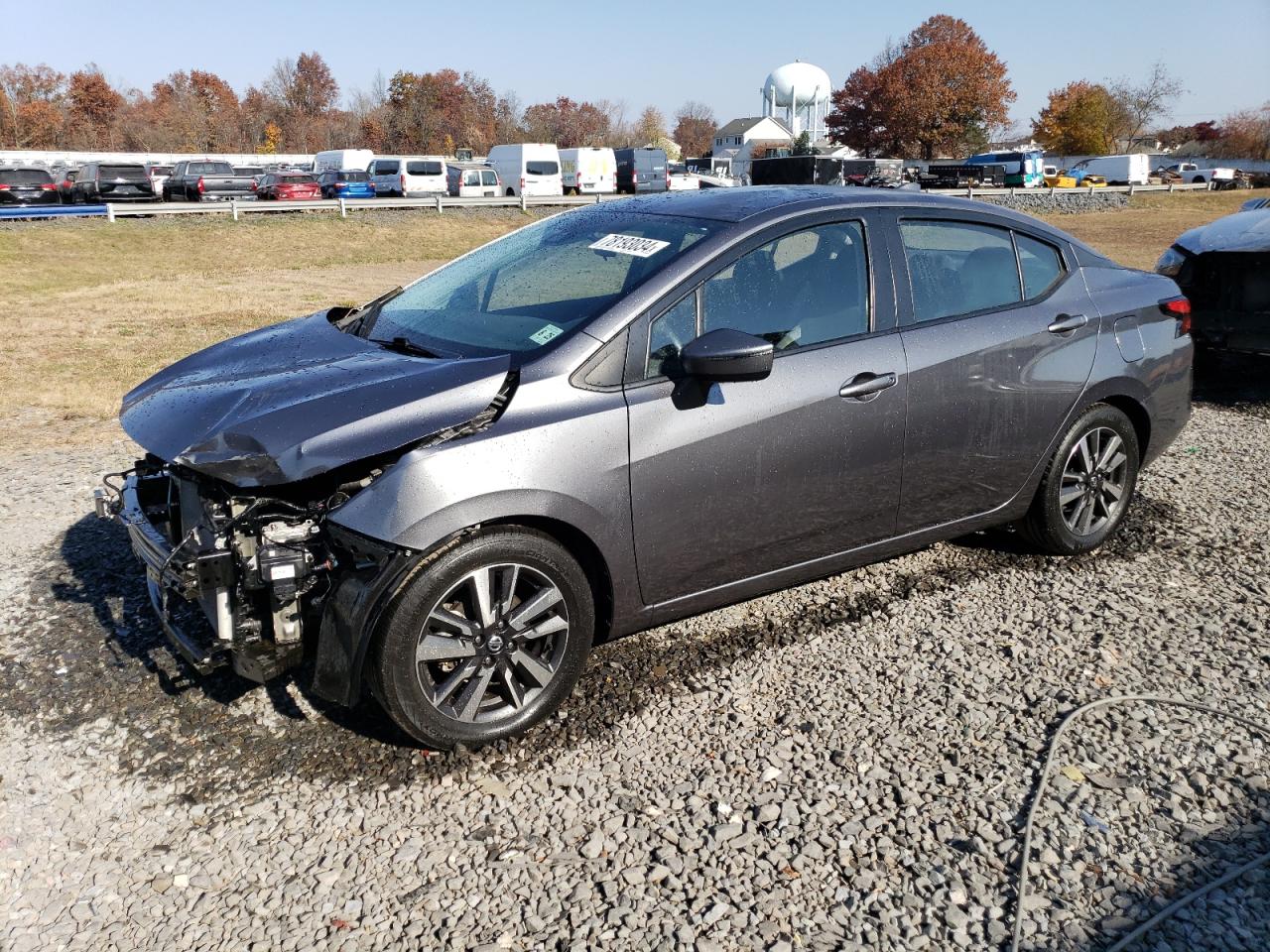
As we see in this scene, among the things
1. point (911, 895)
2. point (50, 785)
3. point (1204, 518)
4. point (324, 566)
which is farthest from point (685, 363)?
point (1204, 518)

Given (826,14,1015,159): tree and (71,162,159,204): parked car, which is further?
(826,14,1015,159): tree

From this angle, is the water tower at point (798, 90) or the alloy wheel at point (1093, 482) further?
the water tower at point (798, 90)

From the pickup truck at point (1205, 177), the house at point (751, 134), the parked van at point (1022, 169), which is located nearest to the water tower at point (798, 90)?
the house at point (751, 134)

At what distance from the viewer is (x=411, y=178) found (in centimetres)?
3888

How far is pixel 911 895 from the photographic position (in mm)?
2748

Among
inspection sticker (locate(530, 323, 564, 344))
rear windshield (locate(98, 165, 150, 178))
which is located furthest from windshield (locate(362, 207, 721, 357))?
rear windshield (locate(98, 165, 150, 178))

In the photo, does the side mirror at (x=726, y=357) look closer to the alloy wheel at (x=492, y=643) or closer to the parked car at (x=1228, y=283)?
the alloy wheel at (x=492, y=643)

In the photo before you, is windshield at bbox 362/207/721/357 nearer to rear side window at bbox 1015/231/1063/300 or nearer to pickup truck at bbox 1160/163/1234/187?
rear side window at bbox 1015/231/1063/300

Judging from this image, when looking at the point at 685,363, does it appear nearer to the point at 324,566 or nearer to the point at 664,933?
the point at 324,566

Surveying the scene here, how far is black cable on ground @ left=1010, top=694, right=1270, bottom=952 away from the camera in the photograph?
2611mm

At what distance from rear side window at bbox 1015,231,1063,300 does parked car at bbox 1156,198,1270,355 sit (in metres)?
4.07

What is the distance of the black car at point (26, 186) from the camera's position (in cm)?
2983

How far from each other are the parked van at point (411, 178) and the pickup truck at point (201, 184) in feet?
16.2

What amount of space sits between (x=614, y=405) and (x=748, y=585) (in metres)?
0.94
